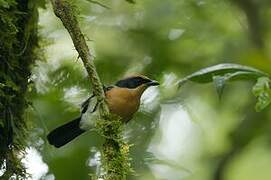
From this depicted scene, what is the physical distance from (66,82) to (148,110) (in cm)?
48

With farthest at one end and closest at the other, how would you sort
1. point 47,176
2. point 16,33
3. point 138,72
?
point 138,72 → point 47,176 → point 16,33

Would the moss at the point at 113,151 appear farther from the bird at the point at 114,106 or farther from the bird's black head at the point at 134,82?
the bird's black head at the point at 134,82

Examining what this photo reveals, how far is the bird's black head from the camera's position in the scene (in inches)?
134

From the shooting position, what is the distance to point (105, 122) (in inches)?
87.4

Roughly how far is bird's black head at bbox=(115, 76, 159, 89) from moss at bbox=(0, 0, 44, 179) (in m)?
0.66

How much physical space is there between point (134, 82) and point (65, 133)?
494mm

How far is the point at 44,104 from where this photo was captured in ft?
10.9

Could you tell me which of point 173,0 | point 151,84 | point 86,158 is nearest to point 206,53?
point 173,0

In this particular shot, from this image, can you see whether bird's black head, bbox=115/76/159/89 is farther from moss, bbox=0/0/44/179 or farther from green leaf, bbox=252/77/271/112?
green leaf, bbox=252/77/271/112

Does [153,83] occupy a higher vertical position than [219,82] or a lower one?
lower

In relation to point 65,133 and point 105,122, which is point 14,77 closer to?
point 65,133

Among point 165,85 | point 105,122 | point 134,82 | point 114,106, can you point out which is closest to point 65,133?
point 114,106

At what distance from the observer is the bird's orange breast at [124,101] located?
323 cm

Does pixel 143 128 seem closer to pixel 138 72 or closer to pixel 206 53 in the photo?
pixel 138 72
